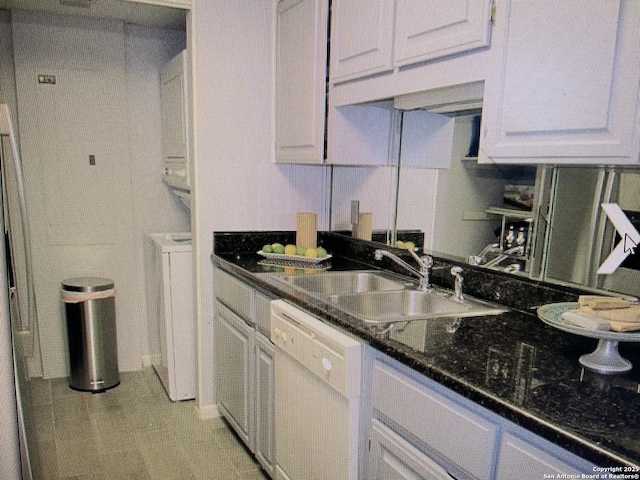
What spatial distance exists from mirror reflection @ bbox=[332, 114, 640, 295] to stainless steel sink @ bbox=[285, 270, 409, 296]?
0.22m

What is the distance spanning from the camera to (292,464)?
A: 1854mm

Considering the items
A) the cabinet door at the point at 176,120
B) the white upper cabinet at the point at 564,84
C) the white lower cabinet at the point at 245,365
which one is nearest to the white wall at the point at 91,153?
the cabinet door at the point at 176,120

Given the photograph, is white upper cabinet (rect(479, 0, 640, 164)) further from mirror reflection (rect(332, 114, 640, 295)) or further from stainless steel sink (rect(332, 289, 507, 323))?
stainless steel sink (rect(332, 289, 507, 323))

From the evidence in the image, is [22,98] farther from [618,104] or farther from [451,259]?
[618,104]

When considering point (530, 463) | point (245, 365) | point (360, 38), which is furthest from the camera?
point (245, 365)

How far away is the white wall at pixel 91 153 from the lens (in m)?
3.01

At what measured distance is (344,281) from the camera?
7.62 feet

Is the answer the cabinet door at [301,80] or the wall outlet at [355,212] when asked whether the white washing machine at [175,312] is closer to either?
the cabinet door at [301,80]

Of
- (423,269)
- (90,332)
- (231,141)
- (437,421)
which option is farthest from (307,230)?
(437,421)

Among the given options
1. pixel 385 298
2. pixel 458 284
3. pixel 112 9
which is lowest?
pixel 385 298

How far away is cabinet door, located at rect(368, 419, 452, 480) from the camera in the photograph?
1201 mm

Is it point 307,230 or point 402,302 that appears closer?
point 402,302

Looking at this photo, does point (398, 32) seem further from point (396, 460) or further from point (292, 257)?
point (396, 460)

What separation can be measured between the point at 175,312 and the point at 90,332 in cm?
62
